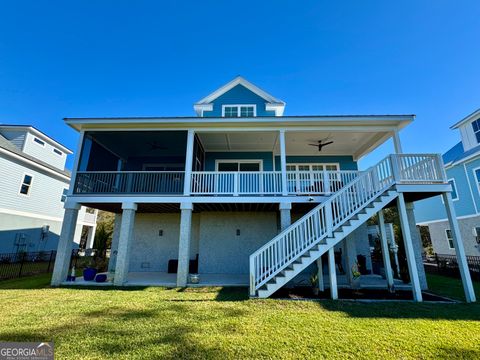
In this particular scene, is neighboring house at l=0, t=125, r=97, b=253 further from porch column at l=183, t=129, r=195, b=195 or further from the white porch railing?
the white porch railing

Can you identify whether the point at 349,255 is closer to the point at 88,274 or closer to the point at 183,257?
the point at 183,257

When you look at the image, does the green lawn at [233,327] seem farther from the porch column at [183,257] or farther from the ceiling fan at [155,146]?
the ceiling fan at [155,146]

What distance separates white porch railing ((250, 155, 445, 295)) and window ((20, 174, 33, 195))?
18125 millimetres

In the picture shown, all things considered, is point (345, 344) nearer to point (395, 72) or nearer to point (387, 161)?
point (387, 161)

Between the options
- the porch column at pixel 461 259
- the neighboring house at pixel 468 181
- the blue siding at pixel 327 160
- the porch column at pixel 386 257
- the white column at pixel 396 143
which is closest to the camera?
the porch column at pixel 461 259

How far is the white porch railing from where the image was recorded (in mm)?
6633

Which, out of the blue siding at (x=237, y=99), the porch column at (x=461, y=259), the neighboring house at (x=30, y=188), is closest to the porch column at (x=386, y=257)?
the porch column at (x=461, y=259)

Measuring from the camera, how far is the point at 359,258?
1051 cm

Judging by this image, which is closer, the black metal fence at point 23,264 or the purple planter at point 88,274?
the purple planter at point 88,274

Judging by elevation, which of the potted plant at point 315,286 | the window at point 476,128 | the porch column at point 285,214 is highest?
the window at point 476,128

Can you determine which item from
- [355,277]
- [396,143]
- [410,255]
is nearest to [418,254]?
[410,255]

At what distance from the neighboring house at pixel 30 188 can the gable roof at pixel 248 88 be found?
12850 mm

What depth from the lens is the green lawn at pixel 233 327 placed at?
3367 mm

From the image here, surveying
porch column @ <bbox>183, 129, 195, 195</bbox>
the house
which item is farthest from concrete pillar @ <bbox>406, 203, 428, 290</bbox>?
porch column @ <bbox>183, 129, 195, 195</bbox>
